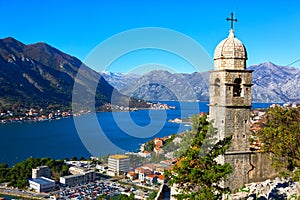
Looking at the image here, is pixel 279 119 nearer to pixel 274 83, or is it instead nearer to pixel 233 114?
pixel 233 114

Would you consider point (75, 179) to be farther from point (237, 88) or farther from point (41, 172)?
Answer: point (237, 88)

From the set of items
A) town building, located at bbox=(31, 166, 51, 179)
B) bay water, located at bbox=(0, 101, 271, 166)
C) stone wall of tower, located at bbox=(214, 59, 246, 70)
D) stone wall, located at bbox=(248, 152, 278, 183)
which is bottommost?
town building, located at bbox=(31, 166, 51, 179)

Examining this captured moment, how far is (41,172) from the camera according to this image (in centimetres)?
2722

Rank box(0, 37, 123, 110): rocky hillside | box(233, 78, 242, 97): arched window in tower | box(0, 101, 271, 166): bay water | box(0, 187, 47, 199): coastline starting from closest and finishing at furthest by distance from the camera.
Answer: box(233, 78, 242, 97): arched window in tower → box(0, 187, 47, 199): coastline → box(0, 101, 271, 166): bay water → box(0, 37, 123, 110): rocky hillside

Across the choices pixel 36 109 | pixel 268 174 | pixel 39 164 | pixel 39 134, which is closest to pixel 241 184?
pixel 268 174

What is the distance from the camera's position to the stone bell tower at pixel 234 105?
226 inches

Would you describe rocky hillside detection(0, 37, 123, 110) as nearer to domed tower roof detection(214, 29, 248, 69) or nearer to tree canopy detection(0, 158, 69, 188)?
tree canopy detection(0, 158, 69, 188)

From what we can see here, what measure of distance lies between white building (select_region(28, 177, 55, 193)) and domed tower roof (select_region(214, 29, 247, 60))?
74.3 ft

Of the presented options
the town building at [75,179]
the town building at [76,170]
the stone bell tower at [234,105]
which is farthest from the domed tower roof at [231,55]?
the town building at [76,170]

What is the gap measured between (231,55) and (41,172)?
24.8 m

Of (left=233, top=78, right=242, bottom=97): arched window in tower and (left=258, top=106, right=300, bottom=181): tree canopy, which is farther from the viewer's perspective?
(left=233, top=78, right=242, bottom=97): arched window in tower

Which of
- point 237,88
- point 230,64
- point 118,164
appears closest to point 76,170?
point 118,164

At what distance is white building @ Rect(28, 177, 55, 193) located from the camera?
25031mm

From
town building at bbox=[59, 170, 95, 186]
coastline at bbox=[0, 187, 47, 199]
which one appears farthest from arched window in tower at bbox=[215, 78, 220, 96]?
town building at bbox=[59, 170, 95, 186]
